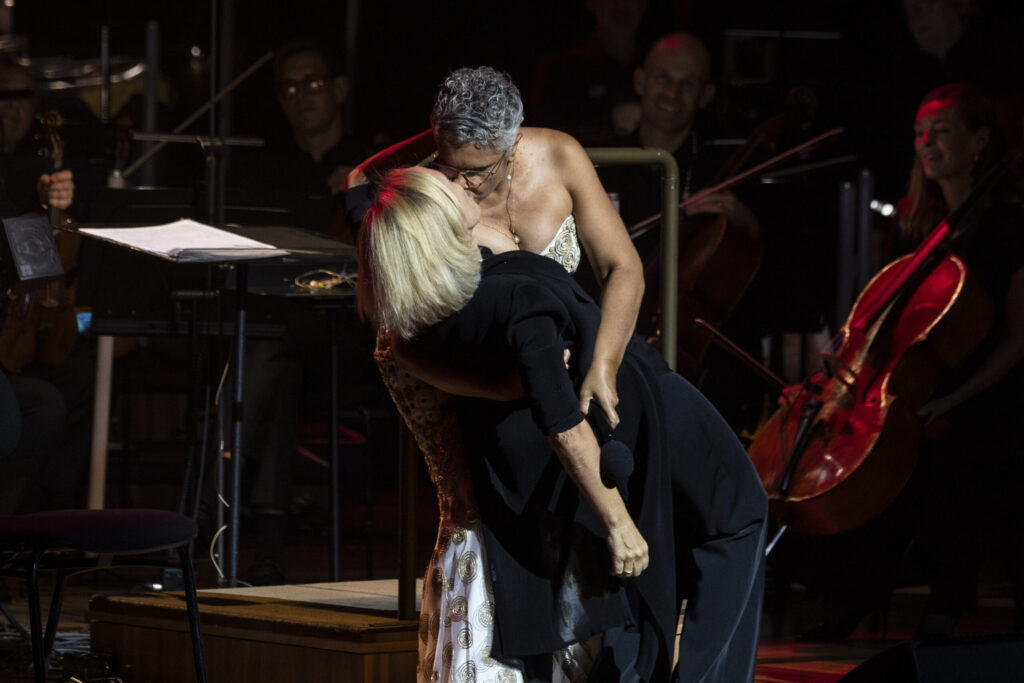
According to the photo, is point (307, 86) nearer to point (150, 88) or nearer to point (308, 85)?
point (308, 85)

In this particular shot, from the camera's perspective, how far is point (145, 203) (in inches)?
158

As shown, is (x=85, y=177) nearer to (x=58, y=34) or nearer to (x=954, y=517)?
(x=58, y=34)

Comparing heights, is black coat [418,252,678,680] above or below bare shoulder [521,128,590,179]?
below

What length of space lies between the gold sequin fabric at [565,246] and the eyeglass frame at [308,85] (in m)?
2.70

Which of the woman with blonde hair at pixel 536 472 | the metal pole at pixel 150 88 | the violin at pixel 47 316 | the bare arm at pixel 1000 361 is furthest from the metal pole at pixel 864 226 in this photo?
the woman with blonde hair at pixel 536 472

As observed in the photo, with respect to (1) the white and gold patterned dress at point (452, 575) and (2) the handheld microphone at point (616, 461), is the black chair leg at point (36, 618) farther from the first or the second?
(2) the handheld microphone at point (616, 461)

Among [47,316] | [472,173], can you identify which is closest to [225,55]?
[47,316]

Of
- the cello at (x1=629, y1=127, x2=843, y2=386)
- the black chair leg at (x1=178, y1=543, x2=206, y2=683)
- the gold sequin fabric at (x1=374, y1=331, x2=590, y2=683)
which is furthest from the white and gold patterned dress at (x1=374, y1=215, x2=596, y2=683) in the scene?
the cello at (x1=629, y1=127, x2=843, y2=386)

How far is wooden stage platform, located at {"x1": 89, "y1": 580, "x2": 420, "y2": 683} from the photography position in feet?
8.55

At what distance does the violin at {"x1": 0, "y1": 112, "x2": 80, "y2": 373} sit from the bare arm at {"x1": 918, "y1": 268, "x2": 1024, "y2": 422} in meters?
2.39

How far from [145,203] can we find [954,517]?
91.4 inches

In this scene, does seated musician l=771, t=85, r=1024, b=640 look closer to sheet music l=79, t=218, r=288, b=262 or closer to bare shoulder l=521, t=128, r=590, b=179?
bare shoulder l=521, t=128, r=590, b=179

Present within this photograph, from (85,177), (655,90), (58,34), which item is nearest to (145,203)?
(85,177)

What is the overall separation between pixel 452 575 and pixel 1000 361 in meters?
2.00
